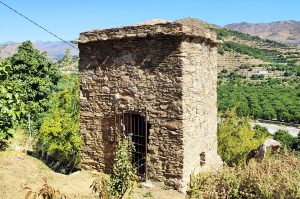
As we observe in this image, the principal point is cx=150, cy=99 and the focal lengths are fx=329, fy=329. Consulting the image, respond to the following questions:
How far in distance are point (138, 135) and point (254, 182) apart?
2838 millimetres

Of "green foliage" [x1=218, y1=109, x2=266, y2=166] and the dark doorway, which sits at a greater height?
the dark doorway

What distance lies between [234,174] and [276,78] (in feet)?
248

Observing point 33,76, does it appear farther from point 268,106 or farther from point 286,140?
point 268,106

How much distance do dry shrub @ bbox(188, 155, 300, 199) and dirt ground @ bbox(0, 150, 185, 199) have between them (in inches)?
26.3

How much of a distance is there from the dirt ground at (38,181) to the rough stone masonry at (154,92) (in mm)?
337

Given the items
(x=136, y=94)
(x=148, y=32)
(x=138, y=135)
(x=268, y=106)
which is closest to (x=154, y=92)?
(x=136, y=94)

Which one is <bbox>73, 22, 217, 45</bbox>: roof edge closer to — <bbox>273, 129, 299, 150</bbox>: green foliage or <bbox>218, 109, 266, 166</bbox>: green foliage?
<bbox>218, 109, 266, 166</bbox>: green foliage

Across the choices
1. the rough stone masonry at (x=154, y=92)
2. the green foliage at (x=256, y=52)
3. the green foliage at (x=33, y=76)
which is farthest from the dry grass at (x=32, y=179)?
the green foliage at (x=256, y=52)

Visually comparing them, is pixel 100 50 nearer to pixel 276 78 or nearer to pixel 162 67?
pixel 162 67

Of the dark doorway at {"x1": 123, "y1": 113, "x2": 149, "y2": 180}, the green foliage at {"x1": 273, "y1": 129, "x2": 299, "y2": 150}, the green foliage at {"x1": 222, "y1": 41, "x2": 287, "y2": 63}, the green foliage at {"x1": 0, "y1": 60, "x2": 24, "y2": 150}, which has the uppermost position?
the green foliage at {"x1": 222, "y1": 41, "x2": 287, "y2": 63}

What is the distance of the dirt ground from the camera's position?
24.0 feet

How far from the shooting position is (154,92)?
7531 millimetres

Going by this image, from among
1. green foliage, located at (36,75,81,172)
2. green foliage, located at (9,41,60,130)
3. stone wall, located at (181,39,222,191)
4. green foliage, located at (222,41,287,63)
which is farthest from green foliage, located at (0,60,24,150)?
green foliage, located at (222,41,287,63)

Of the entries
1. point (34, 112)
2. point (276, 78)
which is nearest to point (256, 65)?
point (276, 78)
